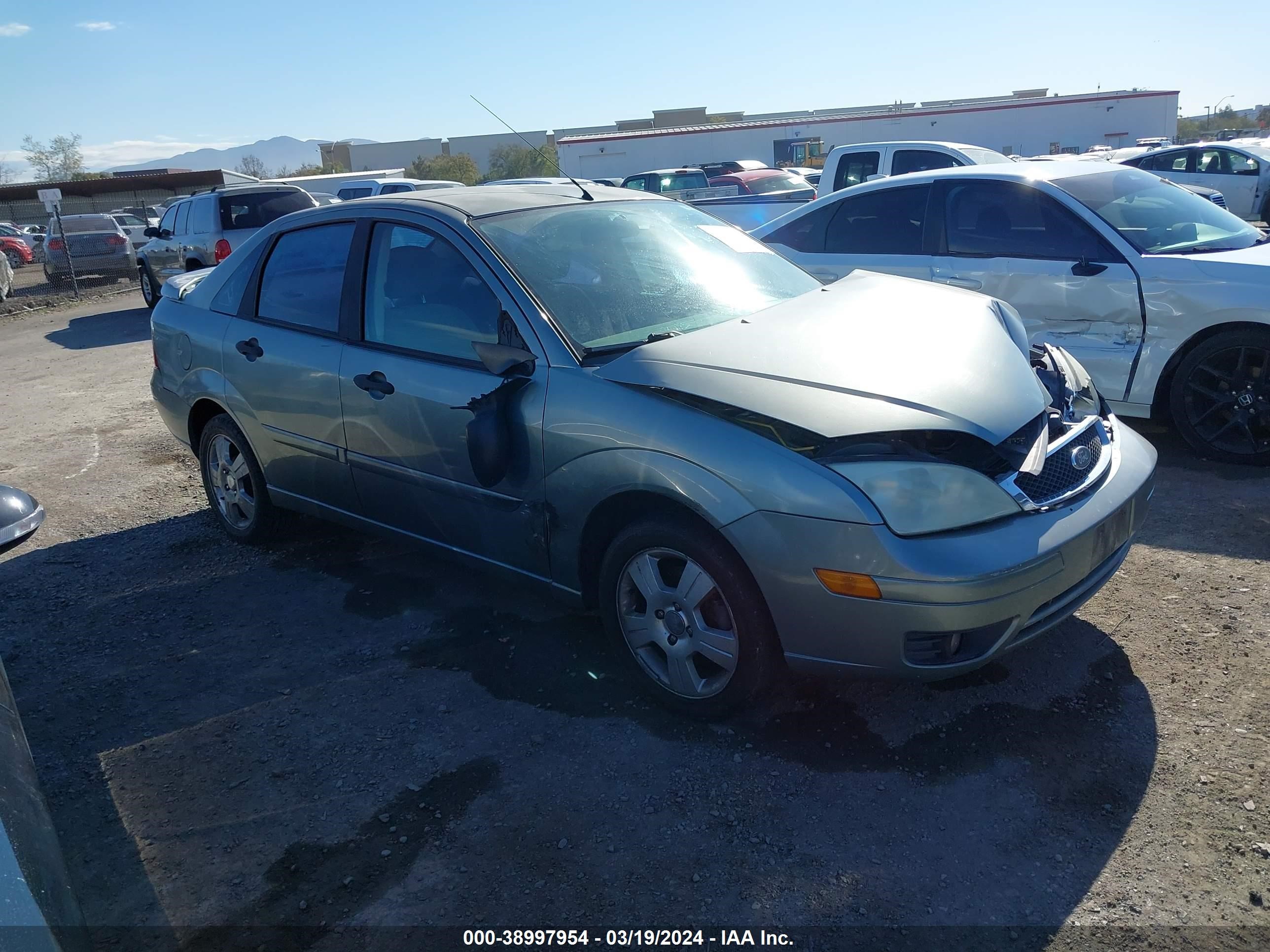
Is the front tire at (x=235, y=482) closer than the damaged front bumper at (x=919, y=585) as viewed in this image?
No

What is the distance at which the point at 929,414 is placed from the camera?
9.66 ft

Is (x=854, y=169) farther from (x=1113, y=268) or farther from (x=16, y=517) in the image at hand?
(x=16, y=517)

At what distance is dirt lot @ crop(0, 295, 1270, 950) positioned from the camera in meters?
2.55

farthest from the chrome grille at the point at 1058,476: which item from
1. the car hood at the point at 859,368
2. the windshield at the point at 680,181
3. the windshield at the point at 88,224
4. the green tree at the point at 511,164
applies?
the green tree at the point at 511,164

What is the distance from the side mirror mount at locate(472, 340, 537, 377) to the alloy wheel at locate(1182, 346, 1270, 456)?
4.08 m

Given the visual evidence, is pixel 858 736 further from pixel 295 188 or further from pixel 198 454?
pixel 295 188

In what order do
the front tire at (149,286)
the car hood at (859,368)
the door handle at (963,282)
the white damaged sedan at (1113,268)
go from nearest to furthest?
the car hood at (859,368)
the white damaged sedan at (1113,268)
the door handle at (963,282)
the front tire at (149,286)

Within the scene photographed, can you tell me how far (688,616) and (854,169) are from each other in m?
11.1

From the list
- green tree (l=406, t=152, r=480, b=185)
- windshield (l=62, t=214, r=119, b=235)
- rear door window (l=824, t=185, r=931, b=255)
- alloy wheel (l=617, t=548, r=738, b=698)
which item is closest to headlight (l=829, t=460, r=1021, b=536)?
alloy wheel (l=617, t=548, r=738, b=698)

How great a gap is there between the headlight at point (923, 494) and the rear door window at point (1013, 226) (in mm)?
3537

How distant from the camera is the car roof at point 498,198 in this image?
402 cm

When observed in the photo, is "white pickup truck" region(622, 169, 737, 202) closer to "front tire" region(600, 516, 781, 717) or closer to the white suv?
the white suv

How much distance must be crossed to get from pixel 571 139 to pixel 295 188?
85.2ft

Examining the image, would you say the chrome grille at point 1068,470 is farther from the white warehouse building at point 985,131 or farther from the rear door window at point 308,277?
the white warehouse building at point 985,131
